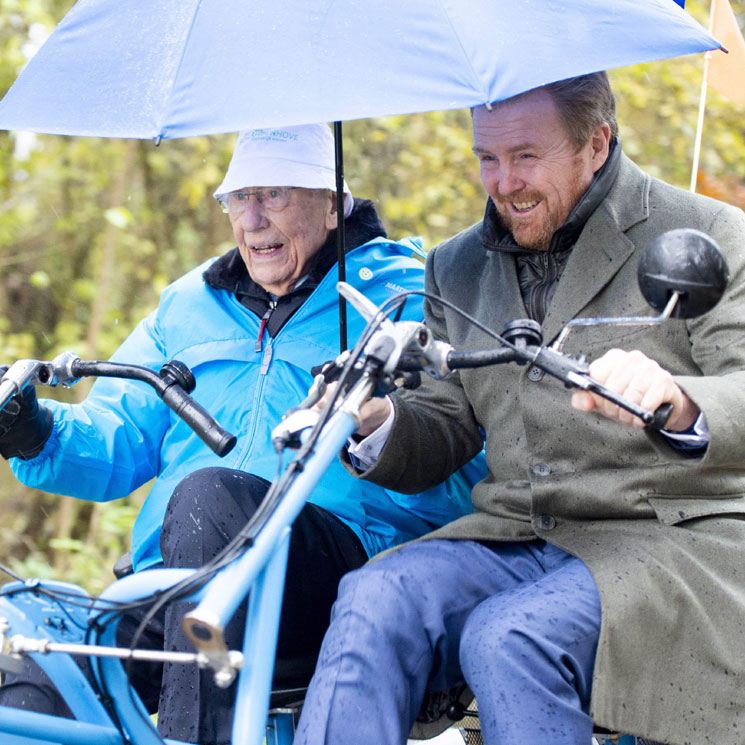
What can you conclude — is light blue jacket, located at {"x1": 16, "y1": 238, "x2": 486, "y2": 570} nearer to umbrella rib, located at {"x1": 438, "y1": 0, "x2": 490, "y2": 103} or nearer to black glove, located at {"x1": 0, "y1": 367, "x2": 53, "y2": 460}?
black glove, located at {"x1": 0, "y1": 367, "x2": 53, "y2": 460}

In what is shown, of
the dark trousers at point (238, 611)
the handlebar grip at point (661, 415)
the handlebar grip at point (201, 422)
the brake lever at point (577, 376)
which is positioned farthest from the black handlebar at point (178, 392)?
the handlebar grip at point (661, 415)

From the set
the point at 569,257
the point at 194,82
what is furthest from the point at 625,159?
the point at 194,82

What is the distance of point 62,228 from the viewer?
635cm

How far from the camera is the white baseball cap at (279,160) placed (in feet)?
9.99

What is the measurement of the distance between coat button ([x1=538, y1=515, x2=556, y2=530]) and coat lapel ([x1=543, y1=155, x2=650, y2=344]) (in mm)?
392

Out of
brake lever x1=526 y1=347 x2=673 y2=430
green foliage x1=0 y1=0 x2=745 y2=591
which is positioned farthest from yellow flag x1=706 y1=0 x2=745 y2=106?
green foliage x1=0 y1=0 x2=745 y2=591

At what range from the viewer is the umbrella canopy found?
2.06 meters

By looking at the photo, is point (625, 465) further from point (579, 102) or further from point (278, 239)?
point (278, 239)

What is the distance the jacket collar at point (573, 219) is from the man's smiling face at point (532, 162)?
Answer: 0.02 meters

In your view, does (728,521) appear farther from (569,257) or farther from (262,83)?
(262,83)

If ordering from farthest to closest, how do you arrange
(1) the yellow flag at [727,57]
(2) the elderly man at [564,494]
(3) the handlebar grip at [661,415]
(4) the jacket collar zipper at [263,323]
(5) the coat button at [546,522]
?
1. (1) the yellow flag at [727,57]
2. (4) the jacket collar zipper at [263,323]
3. (5) the coat button at [546,522]
4. (2) the elderly man at [564,494]
5. (3) the handlebar grip at [661,415]

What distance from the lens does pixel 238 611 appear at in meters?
2.41

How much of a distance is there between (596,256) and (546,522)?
61 centimetres

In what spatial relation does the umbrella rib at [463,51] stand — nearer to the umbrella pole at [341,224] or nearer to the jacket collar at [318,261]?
the umbrella pole at [341,224]
